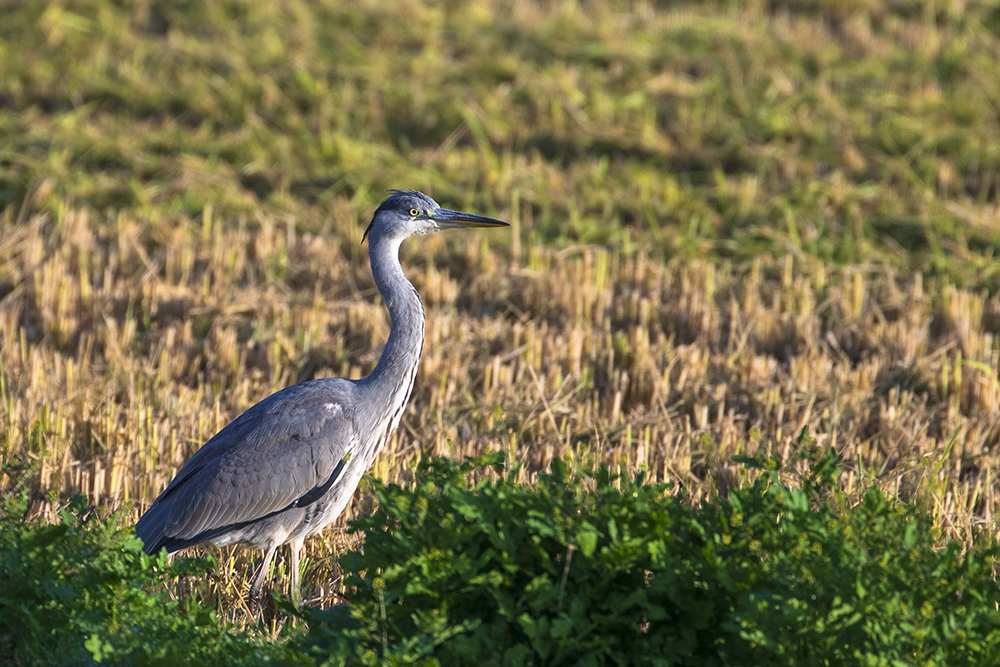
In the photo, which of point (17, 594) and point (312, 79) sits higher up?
point (312, 79)

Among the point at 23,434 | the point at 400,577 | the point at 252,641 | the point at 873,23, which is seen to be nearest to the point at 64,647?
the point at 252,641

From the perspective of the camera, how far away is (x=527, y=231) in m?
9.27

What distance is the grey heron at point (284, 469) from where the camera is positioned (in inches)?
183

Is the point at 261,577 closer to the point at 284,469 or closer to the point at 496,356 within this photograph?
the point at 284,469

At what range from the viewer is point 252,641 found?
3.68 metres

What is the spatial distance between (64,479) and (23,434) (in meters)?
0.47

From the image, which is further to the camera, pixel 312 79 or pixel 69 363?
pixel 312 79

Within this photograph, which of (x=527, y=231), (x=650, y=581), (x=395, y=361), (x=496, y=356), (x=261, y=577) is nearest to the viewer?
(x=650, y=581)

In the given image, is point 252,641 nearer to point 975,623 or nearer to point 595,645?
point 595,645

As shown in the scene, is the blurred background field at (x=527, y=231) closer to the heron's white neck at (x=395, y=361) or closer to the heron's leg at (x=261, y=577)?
the heron's leg at (x=261, y=577)

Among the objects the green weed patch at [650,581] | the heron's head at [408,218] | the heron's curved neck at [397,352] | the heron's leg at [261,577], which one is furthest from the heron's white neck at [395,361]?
the green weed patch at [650,581]

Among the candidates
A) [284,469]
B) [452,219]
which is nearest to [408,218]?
[452,219]

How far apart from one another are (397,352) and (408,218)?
0.74m

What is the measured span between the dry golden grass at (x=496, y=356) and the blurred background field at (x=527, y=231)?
3 cm
